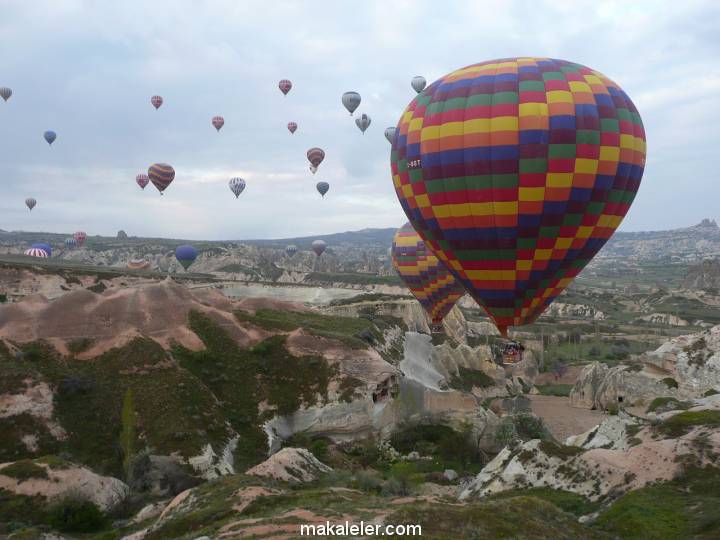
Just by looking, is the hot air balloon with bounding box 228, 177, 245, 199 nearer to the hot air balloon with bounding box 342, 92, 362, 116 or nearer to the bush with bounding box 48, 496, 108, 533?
the hot air balloon with bounding box 342, 92, 362, 116

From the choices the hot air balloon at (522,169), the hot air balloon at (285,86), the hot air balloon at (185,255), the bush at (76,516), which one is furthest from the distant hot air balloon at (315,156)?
the bush at (76,516)

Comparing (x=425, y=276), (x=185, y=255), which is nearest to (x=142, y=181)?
(x=185, y=255)

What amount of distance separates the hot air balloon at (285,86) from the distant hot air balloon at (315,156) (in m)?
9.21

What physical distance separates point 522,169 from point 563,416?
4210cm

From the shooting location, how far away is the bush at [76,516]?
24.7 metres

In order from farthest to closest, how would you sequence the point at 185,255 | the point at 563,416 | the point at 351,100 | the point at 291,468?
the point at 185,255, the point at 351,100, the point at 563,416, the point at 291,468

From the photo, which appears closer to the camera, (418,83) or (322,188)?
(418,83)

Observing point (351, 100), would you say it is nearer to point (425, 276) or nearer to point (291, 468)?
point (425, 276)

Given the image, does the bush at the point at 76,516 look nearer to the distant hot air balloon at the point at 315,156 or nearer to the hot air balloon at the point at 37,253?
the distant hot air balloon at the point at 315,156

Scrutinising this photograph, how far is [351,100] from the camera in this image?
72625 millimetres

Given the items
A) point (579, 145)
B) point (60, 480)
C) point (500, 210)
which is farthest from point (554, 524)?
point (60, 480)

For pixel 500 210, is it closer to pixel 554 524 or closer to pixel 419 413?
pixel 554 524

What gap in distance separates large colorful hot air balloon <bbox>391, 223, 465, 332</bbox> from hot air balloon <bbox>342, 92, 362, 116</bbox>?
2344cm

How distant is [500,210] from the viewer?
1065 inches
